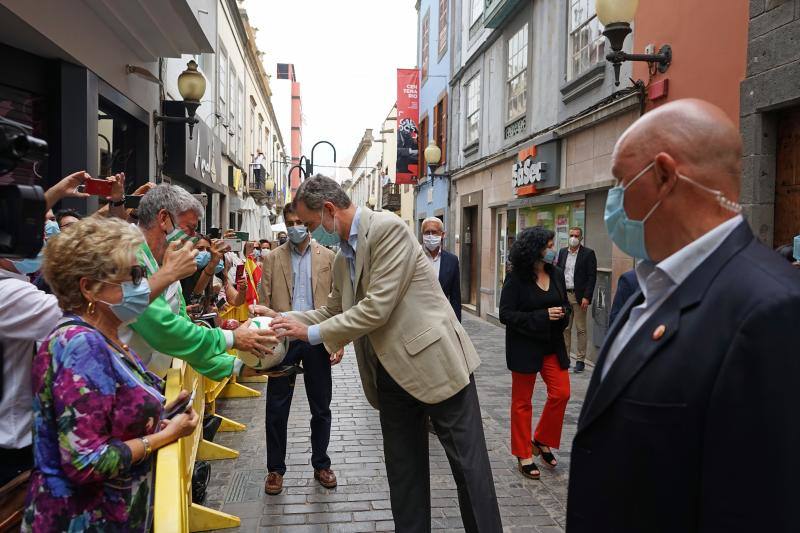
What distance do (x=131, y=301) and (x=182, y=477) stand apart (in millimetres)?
982

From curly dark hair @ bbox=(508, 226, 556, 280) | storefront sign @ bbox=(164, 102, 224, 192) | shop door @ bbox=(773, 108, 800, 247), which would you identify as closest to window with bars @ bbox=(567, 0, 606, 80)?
shop door @ bbox=(773, 108, 800, 247)

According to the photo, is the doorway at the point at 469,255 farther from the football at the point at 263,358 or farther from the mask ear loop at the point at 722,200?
the mask ear loop at the point at 722,200

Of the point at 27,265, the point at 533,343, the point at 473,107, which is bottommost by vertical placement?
the point at 533,343

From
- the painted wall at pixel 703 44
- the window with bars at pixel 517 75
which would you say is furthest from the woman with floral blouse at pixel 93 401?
the window with bars at pixel 517 75

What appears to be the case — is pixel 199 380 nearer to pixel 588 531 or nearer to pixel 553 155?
pixel 588 531

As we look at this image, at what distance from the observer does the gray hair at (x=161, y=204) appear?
362 centimetres

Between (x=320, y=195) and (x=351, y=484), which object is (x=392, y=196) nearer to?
(x=351, y=484)

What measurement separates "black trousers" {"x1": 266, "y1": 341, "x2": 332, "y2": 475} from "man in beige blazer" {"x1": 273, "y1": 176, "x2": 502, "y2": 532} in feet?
4.23

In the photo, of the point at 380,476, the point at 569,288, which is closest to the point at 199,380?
the point at 380,476

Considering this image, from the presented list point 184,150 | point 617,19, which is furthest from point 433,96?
point 617,19

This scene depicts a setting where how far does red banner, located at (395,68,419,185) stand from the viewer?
24.1m

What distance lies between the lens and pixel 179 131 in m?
10.1

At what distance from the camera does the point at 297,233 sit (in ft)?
16.8

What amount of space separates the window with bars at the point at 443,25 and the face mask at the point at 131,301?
19.9 metres
